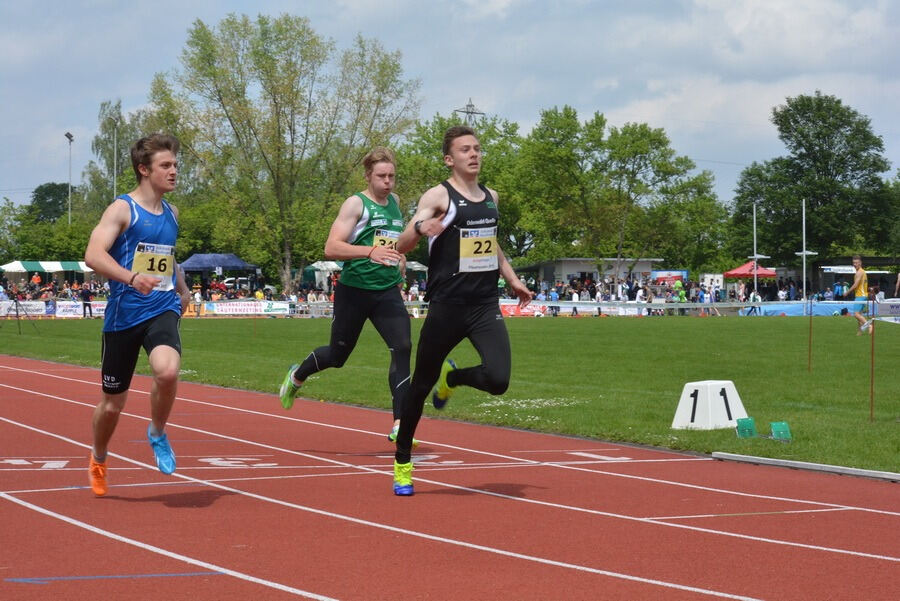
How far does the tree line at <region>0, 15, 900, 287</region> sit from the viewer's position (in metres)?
58.6

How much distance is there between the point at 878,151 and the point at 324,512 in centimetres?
9269

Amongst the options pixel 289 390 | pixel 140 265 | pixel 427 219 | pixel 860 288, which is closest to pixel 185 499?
pixel 140 265

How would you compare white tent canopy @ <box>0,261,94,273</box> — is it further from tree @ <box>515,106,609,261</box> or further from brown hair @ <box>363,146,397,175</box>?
brown hair @ <box>363,146,397,175</box>

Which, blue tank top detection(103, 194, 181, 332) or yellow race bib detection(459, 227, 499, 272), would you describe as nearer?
blue tank top detection(103, 194, 181, 332)

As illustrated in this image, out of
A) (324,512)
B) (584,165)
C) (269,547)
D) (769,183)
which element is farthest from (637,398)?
(769,183)

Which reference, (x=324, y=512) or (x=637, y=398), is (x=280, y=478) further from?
(x=637, y=398)

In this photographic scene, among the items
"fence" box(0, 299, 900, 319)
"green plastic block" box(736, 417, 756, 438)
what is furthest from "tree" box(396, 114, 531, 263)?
"green plastic block" box(736, 417, 756, 438)

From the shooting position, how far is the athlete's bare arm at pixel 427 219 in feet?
→ 22.9

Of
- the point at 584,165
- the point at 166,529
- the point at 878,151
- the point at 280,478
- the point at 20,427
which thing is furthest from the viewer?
the point at 878,151

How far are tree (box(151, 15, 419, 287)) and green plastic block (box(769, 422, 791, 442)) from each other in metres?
49.4

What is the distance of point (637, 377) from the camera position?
59.9 feet

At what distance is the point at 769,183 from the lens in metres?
93.9

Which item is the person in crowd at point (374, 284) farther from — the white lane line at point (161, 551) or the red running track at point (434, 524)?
the white lane line at point (161, 551)

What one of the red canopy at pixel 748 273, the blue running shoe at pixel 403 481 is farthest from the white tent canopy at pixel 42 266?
the blue running shoe at pixel 403 481
